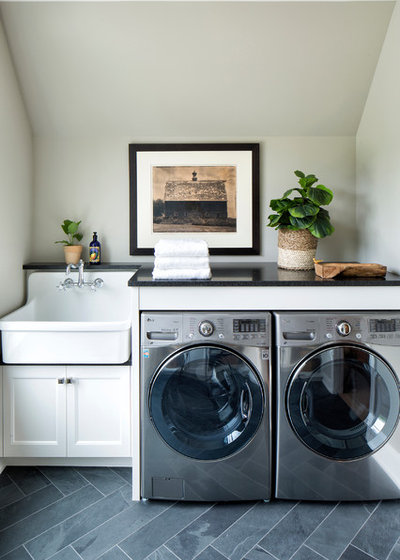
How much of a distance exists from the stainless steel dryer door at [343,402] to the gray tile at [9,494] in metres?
1.36

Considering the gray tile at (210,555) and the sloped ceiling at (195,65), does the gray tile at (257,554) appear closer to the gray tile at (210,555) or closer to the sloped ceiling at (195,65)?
the gray tile at (210,555)

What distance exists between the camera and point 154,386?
1761mm

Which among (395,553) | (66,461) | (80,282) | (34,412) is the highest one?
(80,282)

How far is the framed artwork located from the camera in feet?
8.58

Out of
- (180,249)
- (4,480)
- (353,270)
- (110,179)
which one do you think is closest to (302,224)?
(353,270)

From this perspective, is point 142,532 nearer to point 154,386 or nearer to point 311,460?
A: point 154,386

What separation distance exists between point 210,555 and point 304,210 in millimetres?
1658

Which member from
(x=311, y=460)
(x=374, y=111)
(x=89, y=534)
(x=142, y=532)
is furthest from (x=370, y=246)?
(x=89, y=534)

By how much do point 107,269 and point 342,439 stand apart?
5.44 feet

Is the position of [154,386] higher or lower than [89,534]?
higher

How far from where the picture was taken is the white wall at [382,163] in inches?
82.0

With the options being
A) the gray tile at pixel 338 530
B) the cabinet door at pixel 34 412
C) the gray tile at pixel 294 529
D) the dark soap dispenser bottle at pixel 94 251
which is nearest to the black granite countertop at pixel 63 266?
the dark soap dispenser bottle at pixel 94 251

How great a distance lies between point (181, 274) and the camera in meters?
1.83

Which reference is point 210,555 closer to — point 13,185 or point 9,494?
point 9,494
